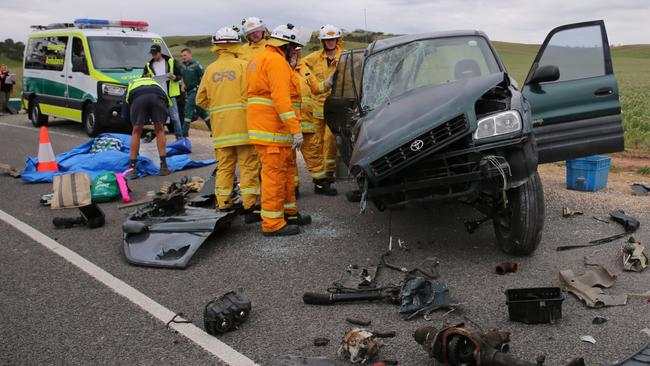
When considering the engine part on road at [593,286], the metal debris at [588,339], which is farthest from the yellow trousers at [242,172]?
the metal debris at [588,339]

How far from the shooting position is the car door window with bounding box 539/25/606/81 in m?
6.11

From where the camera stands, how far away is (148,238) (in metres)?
5.58

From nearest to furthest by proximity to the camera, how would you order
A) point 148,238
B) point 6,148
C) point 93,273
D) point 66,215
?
point 93,273 < point 148,238 < point 66,215 < point 6,148

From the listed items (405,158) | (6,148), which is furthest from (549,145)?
(6,148)

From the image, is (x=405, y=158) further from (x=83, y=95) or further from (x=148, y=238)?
(x=83, y=95)

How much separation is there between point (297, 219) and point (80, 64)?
8.89m

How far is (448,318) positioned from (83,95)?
11448mm

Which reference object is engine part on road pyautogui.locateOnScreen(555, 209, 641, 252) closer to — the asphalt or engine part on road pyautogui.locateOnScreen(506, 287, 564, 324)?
the asphalt

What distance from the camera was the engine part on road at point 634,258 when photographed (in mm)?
4601

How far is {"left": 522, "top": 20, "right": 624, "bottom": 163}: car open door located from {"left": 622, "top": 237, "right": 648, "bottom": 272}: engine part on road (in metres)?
1.48

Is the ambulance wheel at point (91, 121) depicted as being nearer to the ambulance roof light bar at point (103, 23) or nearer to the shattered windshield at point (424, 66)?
the ambulance roof light bar at point (103, 23)

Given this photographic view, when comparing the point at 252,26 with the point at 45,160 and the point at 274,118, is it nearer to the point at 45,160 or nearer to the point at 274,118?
the point at 274,118

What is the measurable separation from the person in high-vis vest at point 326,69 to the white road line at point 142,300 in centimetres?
358

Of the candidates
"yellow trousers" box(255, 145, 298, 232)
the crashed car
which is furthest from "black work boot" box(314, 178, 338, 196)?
"yellow trousers" box(255, 145, 298, 232)
